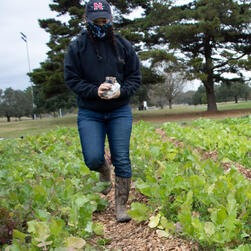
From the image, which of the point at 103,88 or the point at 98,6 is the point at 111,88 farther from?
the point at 98,6

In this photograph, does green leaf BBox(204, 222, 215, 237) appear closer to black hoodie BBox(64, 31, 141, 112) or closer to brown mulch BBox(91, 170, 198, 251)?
brown mulch BBox(91, 170, 198, 251)

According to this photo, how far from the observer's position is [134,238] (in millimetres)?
2283

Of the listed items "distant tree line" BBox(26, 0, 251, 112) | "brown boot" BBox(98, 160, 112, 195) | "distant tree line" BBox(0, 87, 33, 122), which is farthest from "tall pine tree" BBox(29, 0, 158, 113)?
"distant tree line" BBox(0, 87, 33, 122)

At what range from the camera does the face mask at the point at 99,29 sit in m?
2.47

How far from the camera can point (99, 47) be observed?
2.58 metres

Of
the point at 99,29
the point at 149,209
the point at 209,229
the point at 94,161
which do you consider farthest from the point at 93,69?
the point at 209,229

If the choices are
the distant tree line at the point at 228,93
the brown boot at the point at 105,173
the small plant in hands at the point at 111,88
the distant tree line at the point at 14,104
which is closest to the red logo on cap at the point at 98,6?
the small plant in hands at the point at 111,88

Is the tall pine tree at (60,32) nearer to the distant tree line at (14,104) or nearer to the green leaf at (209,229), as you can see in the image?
the green leaf at (209,229)

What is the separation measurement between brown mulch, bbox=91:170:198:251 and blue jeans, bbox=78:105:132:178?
1.40ft

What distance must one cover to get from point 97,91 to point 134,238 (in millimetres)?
1179

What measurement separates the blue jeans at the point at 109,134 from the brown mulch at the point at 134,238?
1.40ft

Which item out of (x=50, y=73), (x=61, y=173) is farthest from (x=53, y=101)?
(x=61, y=173)

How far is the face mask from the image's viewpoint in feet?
8.11

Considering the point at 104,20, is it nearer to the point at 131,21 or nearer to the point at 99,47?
the point at 99,47
